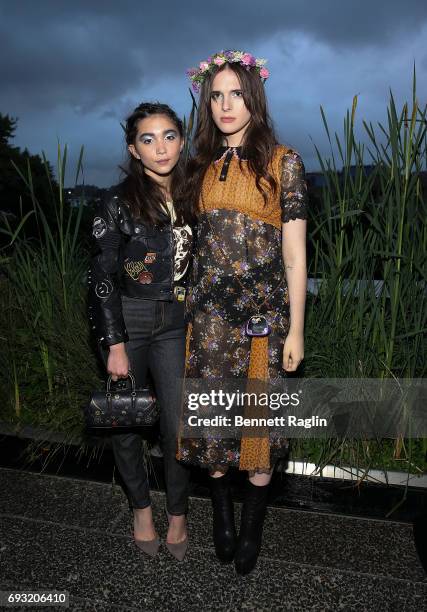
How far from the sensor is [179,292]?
2.23m

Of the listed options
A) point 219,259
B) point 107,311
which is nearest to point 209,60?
point 219,259

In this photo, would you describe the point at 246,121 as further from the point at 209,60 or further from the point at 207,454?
the point at 207,454

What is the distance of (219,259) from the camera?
2.10 meters

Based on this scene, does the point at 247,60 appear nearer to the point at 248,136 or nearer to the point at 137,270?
the point at 248,136

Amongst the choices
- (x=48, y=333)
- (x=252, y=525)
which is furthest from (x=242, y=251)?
(x=48, y=333)

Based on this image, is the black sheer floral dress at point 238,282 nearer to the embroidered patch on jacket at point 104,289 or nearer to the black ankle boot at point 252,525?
the black ankle boot at point 252,525

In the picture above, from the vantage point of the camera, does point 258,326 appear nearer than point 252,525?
Yes

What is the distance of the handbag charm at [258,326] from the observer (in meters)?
2.09

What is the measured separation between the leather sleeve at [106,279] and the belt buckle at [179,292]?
216mm

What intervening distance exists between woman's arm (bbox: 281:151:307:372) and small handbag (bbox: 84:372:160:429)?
0.55 meters

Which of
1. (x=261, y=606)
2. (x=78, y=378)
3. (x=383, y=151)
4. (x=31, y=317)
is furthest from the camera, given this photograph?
(x=31, y=317)

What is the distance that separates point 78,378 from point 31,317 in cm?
56

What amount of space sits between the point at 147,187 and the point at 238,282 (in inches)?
18.7

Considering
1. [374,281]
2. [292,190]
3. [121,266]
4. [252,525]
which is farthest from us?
[374,281]
